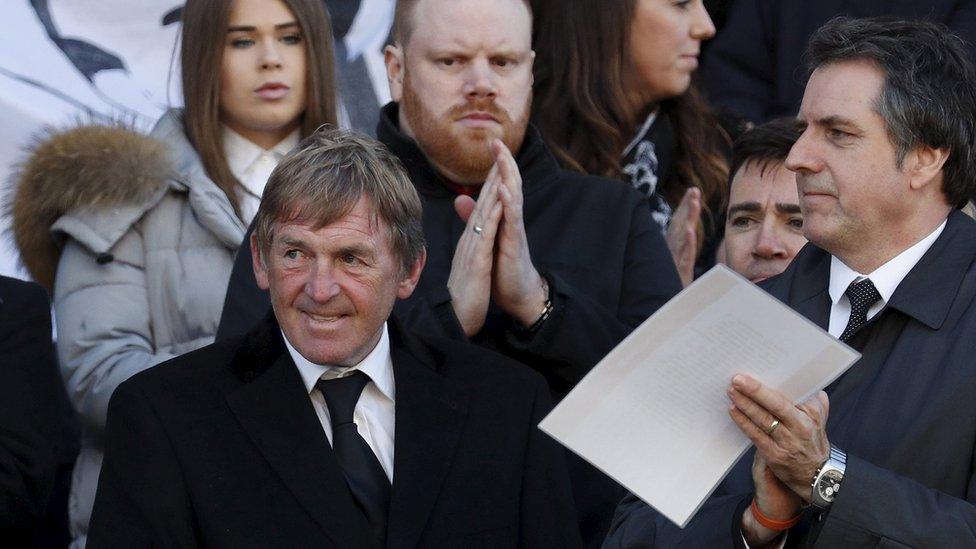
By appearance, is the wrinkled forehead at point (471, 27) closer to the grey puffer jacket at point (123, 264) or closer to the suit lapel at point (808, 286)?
the grey puffer jacket at point (123, 264)

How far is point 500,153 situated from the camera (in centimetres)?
435

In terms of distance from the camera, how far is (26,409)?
4117 mm

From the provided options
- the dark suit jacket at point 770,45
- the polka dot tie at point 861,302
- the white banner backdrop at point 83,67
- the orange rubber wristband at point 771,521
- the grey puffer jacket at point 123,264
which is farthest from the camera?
the dark suit jacket at point 770,45

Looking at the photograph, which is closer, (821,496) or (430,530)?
(821,496)

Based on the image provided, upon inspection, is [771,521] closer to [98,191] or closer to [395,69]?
[395,69]

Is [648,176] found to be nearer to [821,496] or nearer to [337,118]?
[337,118]

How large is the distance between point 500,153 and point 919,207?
4.00 ft

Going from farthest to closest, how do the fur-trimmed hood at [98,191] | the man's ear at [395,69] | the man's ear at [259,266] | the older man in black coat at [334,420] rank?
1. the man's ear at [395,69]
2. the fur-trimmed hood at [98,191]
3. the man's ear at [259,266]
4. the older man in black coat at [334,420]

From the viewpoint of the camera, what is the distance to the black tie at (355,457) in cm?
350

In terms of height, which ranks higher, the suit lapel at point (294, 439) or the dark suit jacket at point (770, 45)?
the suit lapel at point (294, 439)

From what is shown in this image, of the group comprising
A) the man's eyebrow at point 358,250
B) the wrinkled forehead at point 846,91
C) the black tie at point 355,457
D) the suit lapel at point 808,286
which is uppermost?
the wrinkled forehead at point 846,91

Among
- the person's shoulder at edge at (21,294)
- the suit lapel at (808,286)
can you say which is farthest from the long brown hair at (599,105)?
the person's shoulder at edge at (21,294)

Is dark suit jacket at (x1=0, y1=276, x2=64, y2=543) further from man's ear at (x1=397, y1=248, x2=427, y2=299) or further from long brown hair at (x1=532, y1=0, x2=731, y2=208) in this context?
long brown hair at (x1=532, y1=0, x2=731, y2=208)

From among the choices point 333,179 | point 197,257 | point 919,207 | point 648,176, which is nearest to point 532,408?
point 333,179
